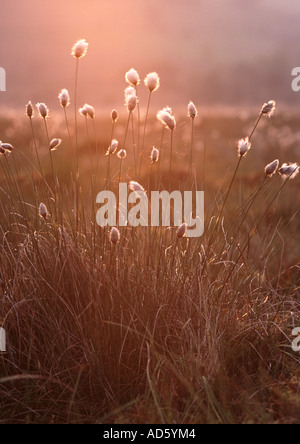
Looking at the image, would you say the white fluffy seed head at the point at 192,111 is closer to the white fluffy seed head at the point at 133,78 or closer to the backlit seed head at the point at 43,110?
the white fluffy seed head at the point at 133,78

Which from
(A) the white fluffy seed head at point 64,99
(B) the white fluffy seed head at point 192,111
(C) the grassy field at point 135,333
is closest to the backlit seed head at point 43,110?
(A) the white fluffy seed head at point 64,99

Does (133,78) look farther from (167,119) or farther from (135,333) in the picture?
(135,333)

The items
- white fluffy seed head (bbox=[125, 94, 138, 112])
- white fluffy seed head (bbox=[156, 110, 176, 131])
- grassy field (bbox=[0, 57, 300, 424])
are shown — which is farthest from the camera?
white fluffy seed head (bbox=[125, 94, 138, 112])

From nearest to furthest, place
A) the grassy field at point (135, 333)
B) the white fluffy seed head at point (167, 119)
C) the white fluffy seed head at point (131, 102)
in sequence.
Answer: the grassy field at point (135, 333)
the white fluffy seed head at point (167, 119)
the white fluffy seed head at point (131, 102)

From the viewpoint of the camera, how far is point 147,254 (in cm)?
345

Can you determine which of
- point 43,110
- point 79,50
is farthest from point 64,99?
point 79,50

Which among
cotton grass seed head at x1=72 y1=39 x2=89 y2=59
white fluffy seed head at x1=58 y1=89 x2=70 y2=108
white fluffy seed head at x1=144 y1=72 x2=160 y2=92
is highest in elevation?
cotton grass seed head at x1=72 y1=39 x2=89 y2=59

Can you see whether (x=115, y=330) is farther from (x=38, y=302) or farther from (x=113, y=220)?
(x=113, y=220)

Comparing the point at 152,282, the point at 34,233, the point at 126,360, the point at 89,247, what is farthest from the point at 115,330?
the point at 34,233

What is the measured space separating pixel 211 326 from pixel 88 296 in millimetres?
705

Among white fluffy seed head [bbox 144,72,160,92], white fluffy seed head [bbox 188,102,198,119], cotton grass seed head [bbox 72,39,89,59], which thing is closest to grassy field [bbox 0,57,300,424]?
white fluffy seed head [bbox 188,102,198,119]

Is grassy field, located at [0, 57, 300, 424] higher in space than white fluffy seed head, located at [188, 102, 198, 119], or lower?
lower

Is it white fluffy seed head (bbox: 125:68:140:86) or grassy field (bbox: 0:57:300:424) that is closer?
grassy field (bbox: 0:57:300:424)

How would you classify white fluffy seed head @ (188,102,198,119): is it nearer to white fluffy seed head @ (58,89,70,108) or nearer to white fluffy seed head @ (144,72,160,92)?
white fluffy seed head @ (144,72,160,92)
